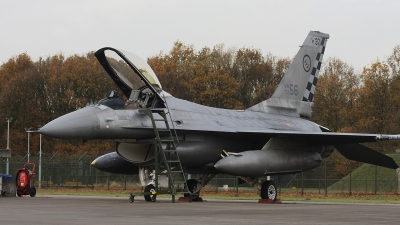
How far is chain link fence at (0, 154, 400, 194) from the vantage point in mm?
30750

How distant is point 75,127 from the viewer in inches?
690

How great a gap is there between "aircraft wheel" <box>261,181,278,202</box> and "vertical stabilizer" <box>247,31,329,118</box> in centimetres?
328

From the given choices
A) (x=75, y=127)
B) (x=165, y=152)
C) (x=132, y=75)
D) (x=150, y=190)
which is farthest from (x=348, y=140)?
(x=75, y=127)

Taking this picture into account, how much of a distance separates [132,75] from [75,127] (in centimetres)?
232

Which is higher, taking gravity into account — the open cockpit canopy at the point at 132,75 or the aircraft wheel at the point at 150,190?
the open cockpit canopy at the point at 132,75

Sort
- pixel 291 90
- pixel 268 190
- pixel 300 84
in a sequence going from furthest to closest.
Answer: pixel 300 84 → pixel 291 90 → pixel 268 190

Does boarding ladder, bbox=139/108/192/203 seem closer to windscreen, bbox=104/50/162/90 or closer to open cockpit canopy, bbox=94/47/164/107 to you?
open cockpit canopy, bbox=94/47/164/107

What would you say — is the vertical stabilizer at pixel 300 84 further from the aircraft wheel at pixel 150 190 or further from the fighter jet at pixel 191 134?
the aircraft wheel at pixel 150 190

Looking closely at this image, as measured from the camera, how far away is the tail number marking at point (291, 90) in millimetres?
23422

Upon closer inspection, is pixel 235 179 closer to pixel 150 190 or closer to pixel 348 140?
pixel 348 140

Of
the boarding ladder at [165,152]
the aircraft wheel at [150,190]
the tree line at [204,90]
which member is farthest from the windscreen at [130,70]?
the tree line at [204,90]

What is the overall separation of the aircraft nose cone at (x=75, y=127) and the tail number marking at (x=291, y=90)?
788 centimetres

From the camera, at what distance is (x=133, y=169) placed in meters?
21.4

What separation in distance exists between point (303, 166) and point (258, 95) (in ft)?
125
